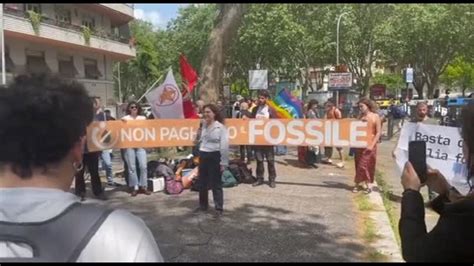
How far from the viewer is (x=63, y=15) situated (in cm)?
3366

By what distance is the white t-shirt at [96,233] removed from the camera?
1288 millimetres

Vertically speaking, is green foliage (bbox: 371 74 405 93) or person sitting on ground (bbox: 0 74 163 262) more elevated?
green foliage (bbox: 371 74 405 93)

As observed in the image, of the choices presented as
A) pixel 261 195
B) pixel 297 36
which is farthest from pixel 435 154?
pixel 297 36

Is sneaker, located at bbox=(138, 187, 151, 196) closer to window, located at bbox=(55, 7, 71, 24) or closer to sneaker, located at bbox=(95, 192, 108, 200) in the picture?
sneaker, located at bbox=(95, 192, 108, 200)

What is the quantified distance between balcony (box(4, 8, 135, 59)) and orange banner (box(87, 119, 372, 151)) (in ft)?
63.1

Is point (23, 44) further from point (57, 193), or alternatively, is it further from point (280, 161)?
point (57, 193)

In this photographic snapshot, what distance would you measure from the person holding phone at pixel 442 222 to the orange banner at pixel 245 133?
24.1ft

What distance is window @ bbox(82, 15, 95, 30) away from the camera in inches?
1423

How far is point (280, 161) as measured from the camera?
13.5 meters

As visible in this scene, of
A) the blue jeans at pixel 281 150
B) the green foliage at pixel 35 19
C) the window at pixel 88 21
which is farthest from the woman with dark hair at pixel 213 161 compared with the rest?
the window at pixel 88 21

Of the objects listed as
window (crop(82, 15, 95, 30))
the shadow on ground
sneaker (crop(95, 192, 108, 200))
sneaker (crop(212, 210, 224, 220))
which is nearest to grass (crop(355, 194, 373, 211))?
the shadow on ground

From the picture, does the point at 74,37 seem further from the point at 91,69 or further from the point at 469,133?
the point at 469,133

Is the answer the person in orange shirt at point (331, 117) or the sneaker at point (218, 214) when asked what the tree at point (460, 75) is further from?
the sneaker at point (218, 214)

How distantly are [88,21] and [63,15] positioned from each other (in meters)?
3.15
